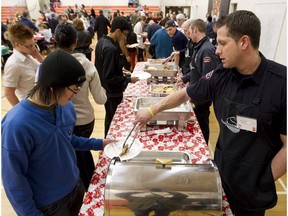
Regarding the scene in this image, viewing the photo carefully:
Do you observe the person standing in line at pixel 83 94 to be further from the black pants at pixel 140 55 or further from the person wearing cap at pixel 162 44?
the black pants at pixel 140 55

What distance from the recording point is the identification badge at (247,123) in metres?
0.83

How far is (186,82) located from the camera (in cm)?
233

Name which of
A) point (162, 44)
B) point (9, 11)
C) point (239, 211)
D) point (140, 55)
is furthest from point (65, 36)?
point (9, 11)

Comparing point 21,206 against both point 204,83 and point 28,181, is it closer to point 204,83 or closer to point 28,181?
point 28,181

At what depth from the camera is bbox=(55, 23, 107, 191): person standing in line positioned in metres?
1.25

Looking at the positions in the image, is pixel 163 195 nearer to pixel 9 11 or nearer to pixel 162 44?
pixel 162 44

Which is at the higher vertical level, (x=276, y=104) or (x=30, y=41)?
(x=30, y=41)

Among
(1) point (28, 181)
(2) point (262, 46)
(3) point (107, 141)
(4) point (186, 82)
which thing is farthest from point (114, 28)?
(2) point (262, 46)

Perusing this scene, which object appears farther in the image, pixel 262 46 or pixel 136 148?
pixel 262 46

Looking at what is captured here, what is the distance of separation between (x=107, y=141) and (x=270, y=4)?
8.16 ft

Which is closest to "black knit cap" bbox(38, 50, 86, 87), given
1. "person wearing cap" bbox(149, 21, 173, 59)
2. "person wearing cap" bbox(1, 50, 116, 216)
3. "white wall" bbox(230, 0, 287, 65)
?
"person wearing cap" bbox(1, 50, 116, 216)

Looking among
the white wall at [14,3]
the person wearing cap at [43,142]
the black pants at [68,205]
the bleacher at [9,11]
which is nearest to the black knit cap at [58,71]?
the person wearing cap at [43,142]

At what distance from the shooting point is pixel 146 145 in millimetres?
1294

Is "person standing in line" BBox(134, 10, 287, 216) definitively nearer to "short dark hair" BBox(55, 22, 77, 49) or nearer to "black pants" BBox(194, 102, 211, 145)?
"short dark hair" BBox(55, 22, 77, 49)
